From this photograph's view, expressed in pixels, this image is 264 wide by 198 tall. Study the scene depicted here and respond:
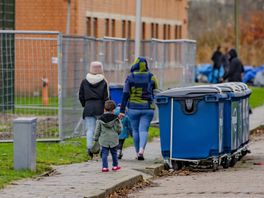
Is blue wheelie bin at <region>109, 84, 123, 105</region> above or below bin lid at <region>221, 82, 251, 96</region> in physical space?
below

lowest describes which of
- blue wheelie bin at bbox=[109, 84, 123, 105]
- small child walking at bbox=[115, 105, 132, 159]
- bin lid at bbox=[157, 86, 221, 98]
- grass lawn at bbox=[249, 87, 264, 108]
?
grass lawn at bbox=[249, 87, 264, 108]

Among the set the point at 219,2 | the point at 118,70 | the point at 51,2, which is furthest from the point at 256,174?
the point at 219,2

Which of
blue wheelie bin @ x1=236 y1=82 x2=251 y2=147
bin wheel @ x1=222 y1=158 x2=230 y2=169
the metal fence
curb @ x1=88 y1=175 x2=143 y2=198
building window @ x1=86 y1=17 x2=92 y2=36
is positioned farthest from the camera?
building window @ x1=86 y1=17 x2=92 y2=36

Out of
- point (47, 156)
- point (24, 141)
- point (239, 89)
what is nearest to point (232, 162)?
point (239, 89)

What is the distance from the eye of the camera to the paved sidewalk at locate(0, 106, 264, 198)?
13883 mm

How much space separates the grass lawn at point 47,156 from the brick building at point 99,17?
15.6m

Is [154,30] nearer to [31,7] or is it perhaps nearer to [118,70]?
[31,7]

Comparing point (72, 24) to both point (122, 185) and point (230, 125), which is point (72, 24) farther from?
point (122, 185)

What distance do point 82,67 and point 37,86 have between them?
1377 mm

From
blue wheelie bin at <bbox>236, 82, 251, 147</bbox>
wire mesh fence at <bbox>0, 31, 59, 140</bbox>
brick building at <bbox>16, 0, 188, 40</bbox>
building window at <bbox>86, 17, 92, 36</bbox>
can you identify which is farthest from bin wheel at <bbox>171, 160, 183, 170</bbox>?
building window at <bbox>86, 17, 92, 36</bbox>

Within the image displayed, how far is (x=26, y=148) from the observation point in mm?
15883

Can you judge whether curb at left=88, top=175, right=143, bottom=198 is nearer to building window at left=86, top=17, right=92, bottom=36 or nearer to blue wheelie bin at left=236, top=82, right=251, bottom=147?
blue wheelie bin at left=236, top=82, right=251, bottom=147

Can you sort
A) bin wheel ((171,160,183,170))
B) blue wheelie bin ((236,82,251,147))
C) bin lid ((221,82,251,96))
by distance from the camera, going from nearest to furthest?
bin wheel ((171,160,183,170))
bin lid ((221,82,251,96))
blue wheelie bin ((236,82,251,147))

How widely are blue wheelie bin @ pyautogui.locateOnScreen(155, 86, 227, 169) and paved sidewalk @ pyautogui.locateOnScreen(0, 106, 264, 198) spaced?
1.55ft
